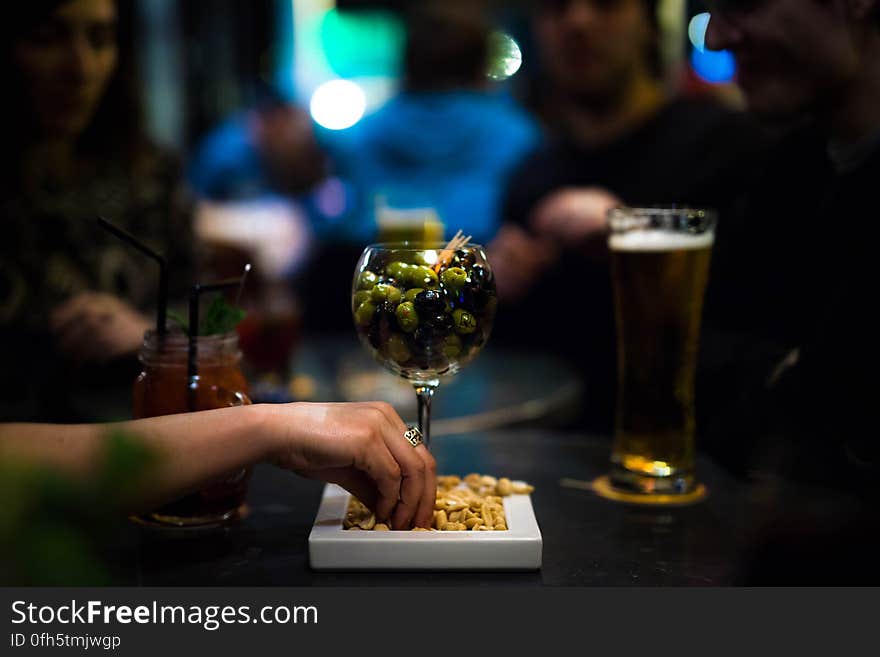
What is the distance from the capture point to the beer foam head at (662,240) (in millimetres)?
1238

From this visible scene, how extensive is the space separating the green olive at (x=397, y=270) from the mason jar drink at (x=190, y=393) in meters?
0.24

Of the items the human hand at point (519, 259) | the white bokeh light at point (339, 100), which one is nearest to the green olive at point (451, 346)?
the human hand at point (519, 259)

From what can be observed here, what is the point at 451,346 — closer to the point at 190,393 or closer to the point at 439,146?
the point at 190,393

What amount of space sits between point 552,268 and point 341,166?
201 cm

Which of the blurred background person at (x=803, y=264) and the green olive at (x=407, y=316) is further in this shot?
the blurred background person at (x=803, y=264)

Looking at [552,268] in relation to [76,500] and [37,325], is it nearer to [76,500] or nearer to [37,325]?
[37,325]

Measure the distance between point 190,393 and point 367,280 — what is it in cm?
26

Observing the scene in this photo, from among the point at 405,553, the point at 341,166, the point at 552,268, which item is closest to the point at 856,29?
the point at 405,553

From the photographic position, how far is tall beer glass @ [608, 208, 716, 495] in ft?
4.08

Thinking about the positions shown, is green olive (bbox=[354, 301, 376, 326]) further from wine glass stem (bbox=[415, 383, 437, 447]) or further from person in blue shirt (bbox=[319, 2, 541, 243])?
person in blue shirt (bbox=[319, 2, 541, 243])

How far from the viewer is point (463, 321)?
1.04 m

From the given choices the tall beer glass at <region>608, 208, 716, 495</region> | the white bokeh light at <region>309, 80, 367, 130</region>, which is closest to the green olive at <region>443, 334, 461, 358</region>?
the tall beer glass at <region>608, 208, 716, 495</region>

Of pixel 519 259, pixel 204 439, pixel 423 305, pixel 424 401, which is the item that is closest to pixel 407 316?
pixel 423 305

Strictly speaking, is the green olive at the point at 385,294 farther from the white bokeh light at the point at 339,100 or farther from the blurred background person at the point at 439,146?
the white bokeh light at the point at 339,100
